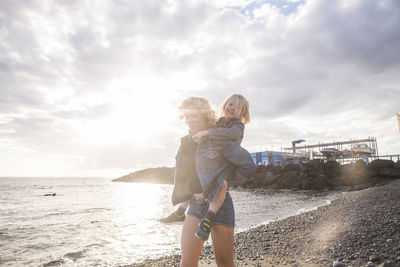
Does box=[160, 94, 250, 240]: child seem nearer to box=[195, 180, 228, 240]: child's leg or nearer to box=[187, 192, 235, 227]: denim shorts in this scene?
box=[195, 180, 228, 240]: child's leg

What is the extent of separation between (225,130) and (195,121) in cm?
41

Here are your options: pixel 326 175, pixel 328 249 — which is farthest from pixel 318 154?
pixel 328 249

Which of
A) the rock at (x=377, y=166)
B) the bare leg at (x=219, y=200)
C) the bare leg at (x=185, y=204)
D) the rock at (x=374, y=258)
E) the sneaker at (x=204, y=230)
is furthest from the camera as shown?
the rock at (x=377, y=166)

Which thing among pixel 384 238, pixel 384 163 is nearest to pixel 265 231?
pixel 384 238

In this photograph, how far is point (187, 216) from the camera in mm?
2441

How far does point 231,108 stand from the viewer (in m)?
2.64

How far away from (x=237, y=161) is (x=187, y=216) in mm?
773

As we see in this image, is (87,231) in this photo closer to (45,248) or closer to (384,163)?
(45,248)

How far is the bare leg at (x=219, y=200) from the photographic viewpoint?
88.5 inches

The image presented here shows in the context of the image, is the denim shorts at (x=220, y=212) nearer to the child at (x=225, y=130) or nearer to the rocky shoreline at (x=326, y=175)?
the child at (x=225, y=130)

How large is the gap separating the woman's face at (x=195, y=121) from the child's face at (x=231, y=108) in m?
0.27

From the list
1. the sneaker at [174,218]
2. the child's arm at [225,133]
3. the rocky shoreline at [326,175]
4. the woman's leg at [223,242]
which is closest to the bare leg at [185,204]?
the sneaker at [174,218]

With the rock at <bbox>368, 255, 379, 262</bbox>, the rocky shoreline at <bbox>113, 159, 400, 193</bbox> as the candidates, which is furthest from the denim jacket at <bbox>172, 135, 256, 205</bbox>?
the rocky shoreline at <bbox>113, 159, 400, 193</bbox>

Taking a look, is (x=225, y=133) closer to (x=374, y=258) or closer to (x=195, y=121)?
(x=195, y=121)
